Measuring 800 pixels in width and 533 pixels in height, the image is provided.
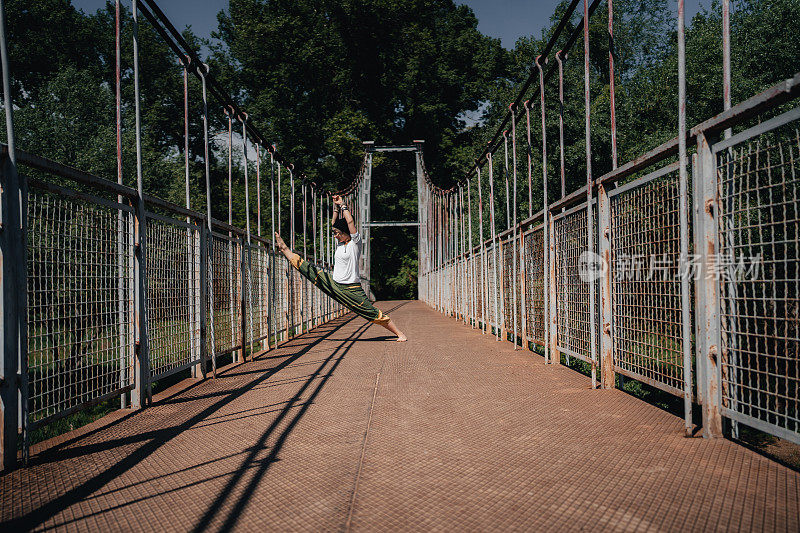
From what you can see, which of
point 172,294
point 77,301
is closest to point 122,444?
point 77,301

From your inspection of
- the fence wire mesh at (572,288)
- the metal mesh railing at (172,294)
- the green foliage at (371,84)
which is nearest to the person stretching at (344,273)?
the metal mesh railing at (172,294)

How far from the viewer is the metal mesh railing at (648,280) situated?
3125 millimetres

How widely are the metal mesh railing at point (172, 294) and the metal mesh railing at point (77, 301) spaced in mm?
336

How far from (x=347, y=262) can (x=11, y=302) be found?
201 inches

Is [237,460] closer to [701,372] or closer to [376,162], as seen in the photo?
[701,372]

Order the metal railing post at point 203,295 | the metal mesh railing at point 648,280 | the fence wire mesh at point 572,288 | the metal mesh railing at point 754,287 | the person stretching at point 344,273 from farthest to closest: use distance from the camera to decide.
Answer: the person stretching at point 344,273
the metal railing post at point 203,295
the fence wire mesh at point 572,288
the metal mesh railing at point 648,280
the metal mesh railing at point 754,287

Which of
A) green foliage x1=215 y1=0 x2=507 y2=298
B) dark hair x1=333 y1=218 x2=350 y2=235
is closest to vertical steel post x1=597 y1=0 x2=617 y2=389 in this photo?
dark hair x1=333 y1=218 x2=350 y2=235

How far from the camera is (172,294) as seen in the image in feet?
14.9

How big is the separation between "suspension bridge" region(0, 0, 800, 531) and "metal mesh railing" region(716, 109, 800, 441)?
1 centimetres

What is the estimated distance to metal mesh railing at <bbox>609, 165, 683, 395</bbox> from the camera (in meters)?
3.12

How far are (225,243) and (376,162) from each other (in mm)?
26135

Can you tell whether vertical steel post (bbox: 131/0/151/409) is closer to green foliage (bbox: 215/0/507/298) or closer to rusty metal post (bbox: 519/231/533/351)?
rusty metal post (bbox: 519/231/533/351)

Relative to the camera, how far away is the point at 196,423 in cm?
336

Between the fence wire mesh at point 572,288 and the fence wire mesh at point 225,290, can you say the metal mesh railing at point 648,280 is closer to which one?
the fence wire mesh at point 572,288
